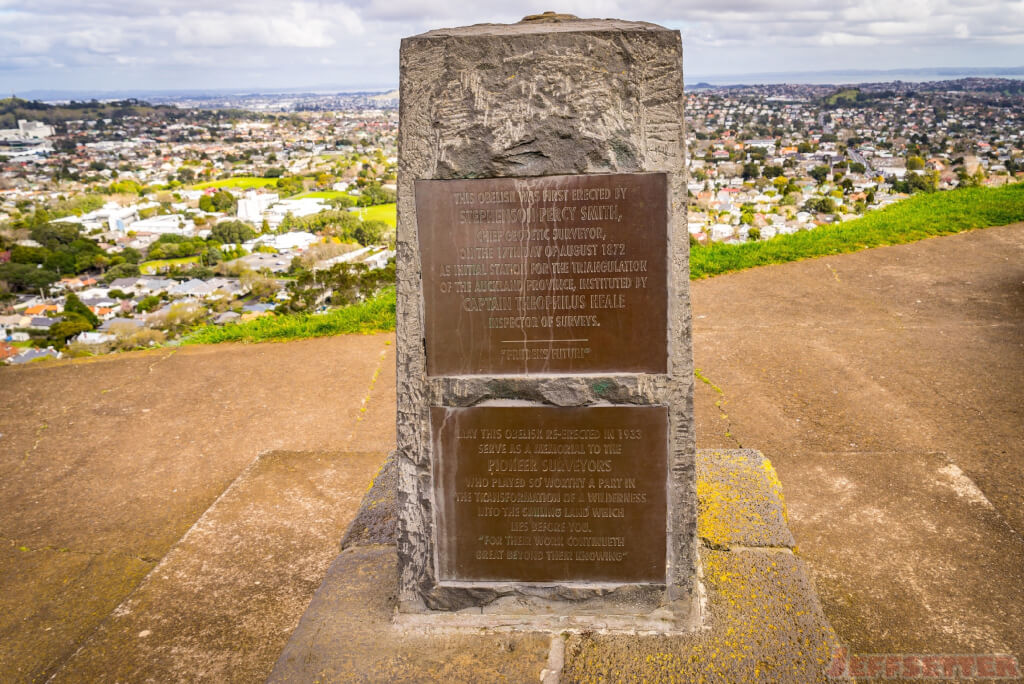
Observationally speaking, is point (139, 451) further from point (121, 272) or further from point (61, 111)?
point (61, 111)

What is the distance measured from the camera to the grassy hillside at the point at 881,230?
24.8 ft

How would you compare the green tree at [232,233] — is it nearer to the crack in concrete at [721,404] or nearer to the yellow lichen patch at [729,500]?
the crack in concrete at [721,404]

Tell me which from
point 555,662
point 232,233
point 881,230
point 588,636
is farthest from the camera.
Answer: point 232,233

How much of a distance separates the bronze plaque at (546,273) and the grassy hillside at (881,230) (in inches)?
212

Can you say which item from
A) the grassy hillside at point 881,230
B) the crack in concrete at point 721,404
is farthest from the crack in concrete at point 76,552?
the grassy hillside at point 881,230

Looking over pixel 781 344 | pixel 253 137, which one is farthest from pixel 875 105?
pixel 253 137

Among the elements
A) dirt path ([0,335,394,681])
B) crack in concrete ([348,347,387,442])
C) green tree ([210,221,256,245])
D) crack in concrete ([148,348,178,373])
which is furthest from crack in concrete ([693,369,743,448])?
green tree ([210,221,256,245])

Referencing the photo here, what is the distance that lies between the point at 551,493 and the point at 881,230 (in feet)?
24.5

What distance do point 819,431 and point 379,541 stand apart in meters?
2.75

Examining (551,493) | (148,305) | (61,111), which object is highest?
(61,111)

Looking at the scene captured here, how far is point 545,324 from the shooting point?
2117mm

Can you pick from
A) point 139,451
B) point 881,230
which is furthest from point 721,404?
point 881,230

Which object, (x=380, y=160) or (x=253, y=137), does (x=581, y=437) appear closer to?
(x=380, y=160)

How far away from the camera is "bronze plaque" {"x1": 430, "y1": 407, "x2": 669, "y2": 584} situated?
85.9 inches
